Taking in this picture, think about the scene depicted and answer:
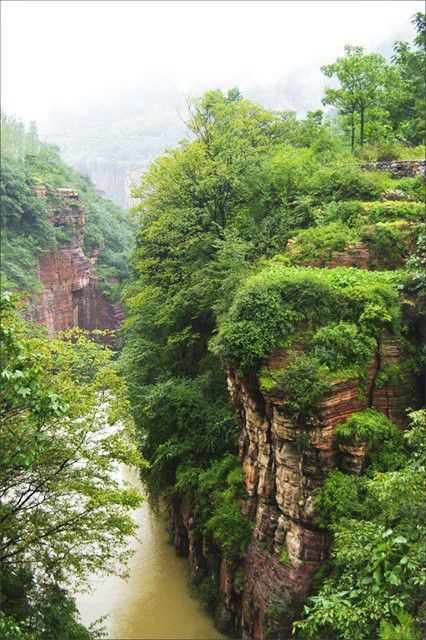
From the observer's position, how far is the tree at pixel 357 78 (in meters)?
23.8

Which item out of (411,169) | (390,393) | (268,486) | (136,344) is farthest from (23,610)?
(411,169)

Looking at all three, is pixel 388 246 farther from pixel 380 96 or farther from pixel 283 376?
pixel 380 96

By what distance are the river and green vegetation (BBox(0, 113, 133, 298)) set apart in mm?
19111

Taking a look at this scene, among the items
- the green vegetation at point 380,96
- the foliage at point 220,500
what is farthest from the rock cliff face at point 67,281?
the foliage at point 220,500

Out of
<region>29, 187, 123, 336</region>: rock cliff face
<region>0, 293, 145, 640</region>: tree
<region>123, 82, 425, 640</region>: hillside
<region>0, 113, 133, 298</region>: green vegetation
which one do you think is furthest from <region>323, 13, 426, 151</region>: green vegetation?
<region>29, 187, 123, 336</region>: rock cliff face

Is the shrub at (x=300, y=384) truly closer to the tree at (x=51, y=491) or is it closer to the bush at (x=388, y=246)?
the tree at (x=51, y=491)

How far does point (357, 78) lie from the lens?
2450cm

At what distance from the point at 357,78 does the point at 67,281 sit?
29.8 m

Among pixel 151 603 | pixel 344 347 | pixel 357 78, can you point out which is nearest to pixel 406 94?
pixel 357 78

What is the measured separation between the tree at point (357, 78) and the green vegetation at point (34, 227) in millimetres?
21956

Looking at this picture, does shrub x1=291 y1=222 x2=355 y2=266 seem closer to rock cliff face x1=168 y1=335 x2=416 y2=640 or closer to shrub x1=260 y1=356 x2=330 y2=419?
rock cliff face x1=168 y1=335 x2=416 y2=640

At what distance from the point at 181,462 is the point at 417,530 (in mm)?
9884

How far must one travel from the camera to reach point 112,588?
16891 millimetres

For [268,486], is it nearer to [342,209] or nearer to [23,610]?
[23,610]
